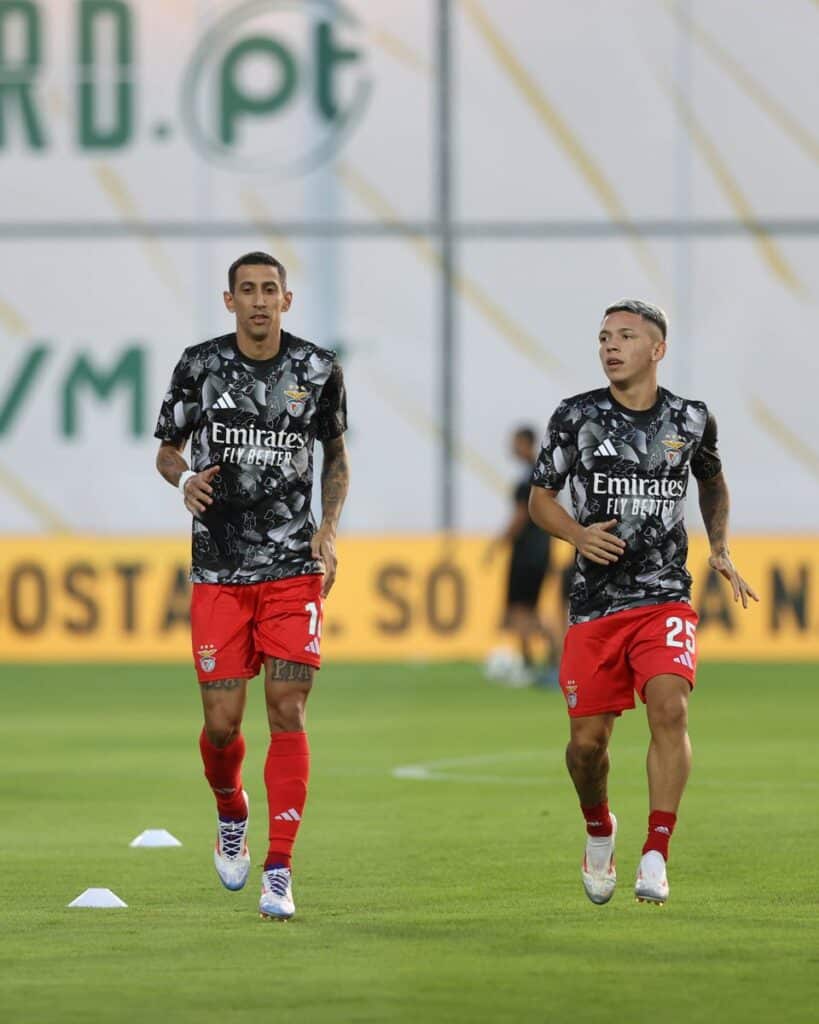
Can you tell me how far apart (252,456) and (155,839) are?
7.99 ft

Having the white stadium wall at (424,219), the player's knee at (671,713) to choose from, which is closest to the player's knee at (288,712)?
the player's knee at (671,713)

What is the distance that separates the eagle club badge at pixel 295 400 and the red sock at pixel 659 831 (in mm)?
1866

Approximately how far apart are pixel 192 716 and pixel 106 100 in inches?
513

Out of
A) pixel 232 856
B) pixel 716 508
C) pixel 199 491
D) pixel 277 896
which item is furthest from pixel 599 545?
pixel 232 856

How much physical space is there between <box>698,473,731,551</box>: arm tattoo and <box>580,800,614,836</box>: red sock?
41.9 inches

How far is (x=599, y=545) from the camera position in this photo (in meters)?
8.96

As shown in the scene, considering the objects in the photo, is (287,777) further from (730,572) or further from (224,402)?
(730,572)

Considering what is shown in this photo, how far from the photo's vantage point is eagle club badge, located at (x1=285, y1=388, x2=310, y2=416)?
30.3 ft

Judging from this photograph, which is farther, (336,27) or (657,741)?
(336,27)

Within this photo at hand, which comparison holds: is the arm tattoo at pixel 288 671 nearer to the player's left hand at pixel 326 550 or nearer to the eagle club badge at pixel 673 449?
the player's left hand at pixel 326 550

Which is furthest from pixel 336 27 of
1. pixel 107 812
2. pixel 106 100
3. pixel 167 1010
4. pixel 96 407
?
pixel 167 1010

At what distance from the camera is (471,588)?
2580 cm

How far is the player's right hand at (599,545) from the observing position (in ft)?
29.4

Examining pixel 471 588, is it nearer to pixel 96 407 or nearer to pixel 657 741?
pixel 96 407
